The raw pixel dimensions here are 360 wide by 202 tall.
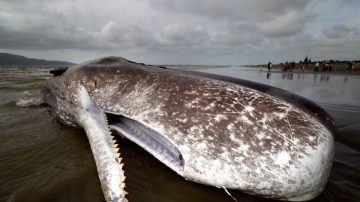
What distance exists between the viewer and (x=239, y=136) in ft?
6.82

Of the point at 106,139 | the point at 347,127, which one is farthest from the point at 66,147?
the point at 347,127

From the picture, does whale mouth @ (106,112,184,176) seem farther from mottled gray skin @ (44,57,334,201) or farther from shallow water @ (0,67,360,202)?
shallow water @ (0,67,360,202)

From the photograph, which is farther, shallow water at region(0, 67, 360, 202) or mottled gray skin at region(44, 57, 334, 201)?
shallow water at region(0, 67, 360, 202)

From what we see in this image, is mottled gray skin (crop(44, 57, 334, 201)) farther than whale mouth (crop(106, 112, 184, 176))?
No

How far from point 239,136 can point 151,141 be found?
1.08m

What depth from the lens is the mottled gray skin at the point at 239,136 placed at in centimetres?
196

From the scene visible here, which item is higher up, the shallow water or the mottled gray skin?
the mottled gray skin

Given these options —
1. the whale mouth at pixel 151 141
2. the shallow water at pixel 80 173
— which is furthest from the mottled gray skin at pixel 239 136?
the shallow water at pixel 80 173

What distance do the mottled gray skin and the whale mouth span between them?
192mm

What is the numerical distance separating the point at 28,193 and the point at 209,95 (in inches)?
87.6

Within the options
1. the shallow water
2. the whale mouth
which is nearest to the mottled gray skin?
the whale mouth

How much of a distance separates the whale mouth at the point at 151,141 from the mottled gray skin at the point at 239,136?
192mm

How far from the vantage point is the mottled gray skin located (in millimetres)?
1963

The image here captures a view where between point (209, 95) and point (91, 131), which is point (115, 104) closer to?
point (91, 131)
